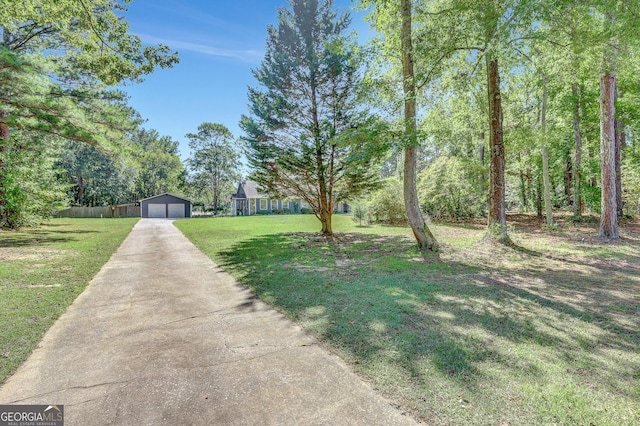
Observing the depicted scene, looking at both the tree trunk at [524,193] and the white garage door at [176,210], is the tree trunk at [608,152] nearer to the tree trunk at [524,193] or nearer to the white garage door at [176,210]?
the tree trunk at [524,193]

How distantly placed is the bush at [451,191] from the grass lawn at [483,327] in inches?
395

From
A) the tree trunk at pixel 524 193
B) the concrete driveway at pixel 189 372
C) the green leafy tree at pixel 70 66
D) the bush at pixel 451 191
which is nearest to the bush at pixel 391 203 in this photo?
the bush at pixel 451 191

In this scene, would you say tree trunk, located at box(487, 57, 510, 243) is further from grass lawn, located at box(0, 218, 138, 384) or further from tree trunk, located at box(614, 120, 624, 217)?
grass lawn, located at box(0, 218, 138, 384)

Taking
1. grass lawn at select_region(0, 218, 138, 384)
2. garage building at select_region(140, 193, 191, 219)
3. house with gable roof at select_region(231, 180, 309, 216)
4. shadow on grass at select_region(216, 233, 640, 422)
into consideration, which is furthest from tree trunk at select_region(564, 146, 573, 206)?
garage building at select_region(140, 193, 191, 219)

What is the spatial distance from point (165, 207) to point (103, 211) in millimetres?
7340

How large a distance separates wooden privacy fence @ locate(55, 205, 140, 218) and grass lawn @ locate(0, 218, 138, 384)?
31777 mm

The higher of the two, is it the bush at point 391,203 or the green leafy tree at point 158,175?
the green leafy tree at point 158,175

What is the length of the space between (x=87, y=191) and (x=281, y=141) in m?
42.2

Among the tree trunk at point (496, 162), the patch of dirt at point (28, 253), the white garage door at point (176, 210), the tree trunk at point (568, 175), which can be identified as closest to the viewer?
the patch of dirt at point (28, 253)

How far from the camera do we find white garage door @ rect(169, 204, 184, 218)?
38.8 m

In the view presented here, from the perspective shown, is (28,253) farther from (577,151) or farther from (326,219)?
(577,151)

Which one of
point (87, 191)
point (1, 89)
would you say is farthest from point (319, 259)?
point (87, 191)

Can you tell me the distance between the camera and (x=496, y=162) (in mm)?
8922

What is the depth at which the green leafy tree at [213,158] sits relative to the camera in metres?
42.5
